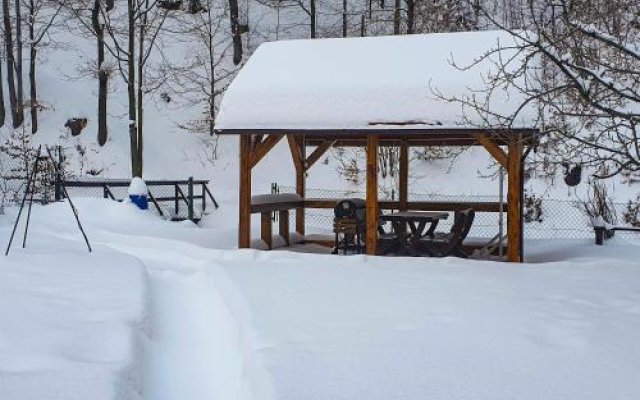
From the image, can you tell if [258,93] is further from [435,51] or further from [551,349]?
[551,349]

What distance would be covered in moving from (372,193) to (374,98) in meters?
1.50

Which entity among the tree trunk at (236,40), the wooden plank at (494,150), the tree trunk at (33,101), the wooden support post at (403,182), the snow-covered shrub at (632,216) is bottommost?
the snow-covered shrub at (632,216)

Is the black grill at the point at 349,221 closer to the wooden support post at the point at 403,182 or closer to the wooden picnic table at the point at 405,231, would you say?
the wooden picnic table at the point at 405,231

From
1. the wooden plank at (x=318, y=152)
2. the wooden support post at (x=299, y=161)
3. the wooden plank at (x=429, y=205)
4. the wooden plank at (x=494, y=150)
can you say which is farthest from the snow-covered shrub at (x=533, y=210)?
the wooden plank at (x=494, y=150)

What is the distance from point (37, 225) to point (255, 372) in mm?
10869

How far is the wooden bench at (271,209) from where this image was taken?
12.3 m

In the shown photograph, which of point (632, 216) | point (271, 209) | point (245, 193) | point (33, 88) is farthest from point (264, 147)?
point (33, 88)

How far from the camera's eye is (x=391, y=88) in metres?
11.1

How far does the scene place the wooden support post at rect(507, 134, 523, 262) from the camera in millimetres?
10469

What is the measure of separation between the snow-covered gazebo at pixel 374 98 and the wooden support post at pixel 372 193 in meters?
0.02

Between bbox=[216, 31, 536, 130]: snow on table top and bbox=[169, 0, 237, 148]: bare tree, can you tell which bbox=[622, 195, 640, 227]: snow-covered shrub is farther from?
bbox=[169, 0, 237, 148]: bare tree

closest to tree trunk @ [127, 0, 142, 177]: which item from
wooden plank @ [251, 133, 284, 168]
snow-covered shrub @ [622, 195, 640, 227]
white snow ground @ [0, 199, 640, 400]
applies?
wooden plank @ [251, 133, 284, 168]

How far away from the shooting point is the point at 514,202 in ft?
34.7

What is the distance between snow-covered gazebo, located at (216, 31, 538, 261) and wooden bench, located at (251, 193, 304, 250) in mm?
502
